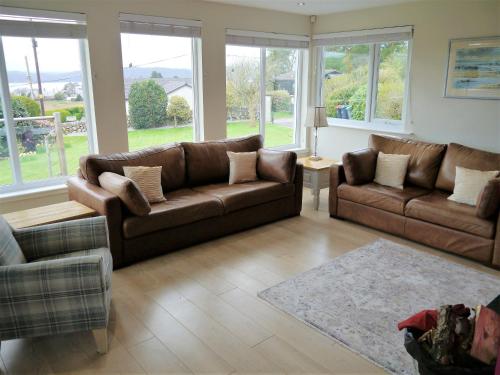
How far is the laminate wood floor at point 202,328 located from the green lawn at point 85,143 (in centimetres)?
177

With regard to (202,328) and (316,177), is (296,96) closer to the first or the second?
(316,177)

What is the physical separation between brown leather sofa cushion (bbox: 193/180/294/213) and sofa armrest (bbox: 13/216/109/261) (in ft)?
4.74

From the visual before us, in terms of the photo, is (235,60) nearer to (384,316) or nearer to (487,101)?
(487,101)

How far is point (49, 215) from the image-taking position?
329 cm

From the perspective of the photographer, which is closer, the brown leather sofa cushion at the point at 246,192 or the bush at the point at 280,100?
the brown leather sofa cushion at the point at 246,192

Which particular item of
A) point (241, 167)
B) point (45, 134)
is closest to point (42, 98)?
point (45, 134)

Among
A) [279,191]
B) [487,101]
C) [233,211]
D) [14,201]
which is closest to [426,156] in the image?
[487,101]

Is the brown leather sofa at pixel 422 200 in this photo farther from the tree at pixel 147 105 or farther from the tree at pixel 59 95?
the tree at pixel 59 95

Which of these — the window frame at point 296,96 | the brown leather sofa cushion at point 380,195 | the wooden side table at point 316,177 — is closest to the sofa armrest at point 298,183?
the wooden side table at point 316,177

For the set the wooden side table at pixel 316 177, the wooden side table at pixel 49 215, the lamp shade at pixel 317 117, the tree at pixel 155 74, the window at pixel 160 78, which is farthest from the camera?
the lamp shade at pixel 317 117

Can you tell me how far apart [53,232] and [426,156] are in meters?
3.64

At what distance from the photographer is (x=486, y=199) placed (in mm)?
3344

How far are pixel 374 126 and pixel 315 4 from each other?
185 cm

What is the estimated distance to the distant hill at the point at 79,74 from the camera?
4043 millimetres
